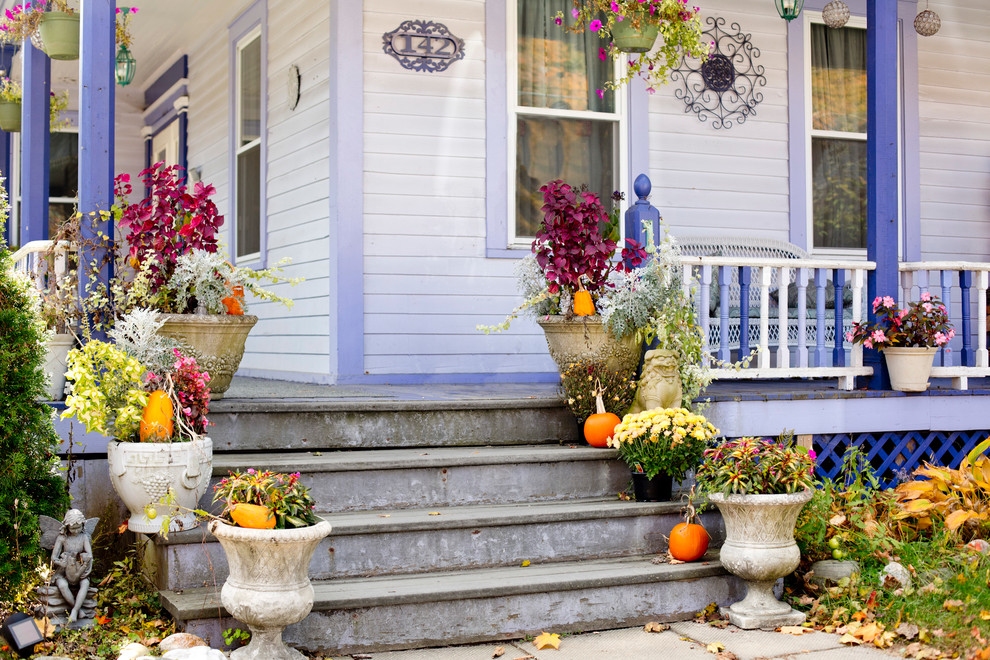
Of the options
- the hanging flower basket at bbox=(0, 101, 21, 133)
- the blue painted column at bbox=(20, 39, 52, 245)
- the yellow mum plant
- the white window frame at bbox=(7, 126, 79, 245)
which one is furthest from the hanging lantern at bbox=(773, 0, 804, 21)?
the white window frame at bbox=(7, 126, 79, 245)

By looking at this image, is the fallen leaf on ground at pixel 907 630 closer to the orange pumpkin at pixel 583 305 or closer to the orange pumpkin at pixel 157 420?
the orange pumpkin at pixel 583 305

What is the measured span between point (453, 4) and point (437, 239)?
4.88ft

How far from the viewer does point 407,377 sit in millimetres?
6066

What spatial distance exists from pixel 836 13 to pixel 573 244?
10.5ft

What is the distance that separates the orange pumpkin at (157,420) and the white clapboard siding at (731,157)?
3846 mm

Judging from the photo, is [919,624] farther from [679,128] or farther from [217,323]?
[679,128]

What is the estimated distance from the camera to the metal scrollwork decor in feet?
22.1

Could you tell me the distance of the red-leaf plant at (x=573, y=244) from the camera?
4730 millimetres

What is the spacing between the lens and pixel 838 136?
7.11 meters

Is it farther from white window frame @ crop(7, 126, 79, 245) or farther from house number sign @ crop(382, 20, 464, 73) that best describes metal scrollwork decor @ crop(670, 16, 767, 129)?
white window frame @ crop(7, 126, 79, 245)

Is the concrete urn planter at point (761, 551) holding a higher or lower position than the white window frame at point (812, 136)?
lower

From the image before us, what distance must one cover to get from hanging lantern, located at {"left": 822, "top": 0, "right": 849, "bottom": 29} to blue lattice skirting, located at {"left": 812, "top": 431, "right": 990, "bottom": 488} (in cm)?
298

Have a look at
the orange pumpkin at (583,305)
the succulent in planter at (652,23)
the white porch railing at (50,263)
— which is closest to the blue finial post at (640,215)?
the orange pumpkin at (583,305)

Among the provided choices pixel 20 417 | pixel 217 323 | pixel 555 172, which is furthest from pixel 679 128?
pixel 20 417
